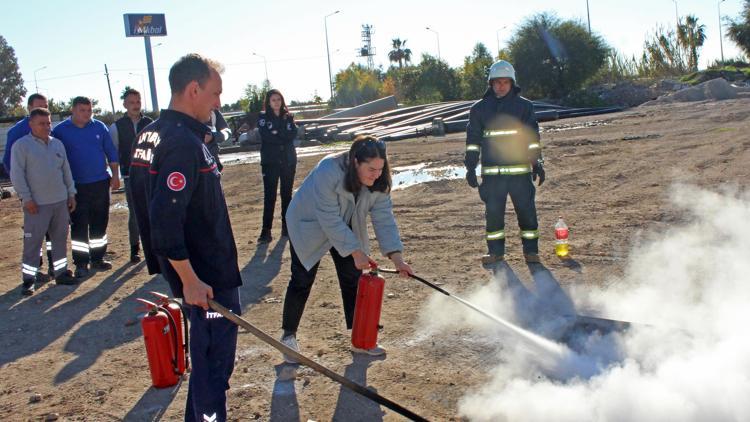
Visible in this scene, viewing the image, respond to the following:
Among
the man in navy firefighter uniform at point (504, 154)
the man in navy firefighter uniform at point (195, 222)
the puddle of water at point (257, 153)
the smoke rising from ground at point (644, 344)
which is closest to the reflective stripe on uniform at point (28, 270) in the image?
the smoke rising from ground at point (644, 344)

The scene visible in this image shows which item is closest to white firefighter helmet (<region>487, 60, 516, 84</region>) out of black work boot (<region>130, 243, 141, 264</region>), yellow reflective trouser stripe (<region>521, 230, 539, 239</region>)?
yellow reflective trouser stripe (<region>521, 230, 539, 239</region>)

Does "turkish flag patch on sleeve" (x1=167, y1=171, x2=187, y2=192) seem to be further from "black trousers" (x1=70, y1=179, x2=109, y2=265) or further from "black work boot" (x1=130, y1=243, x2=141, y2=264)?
"black work boot" (x1=130, y1=243, x2=141, y2=264)

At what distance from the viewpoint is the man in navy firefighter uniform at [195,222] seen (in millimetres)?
2996

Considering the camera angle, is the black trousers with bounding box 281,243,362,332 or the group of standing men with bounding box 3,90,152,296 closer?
the black trousers with bounding box 281,243,362,332

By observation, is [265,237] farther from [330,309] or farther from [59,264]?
[330,309]

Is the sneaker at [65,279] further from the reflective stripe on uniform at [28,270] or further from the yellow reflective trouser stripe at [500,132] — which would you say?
the yellow reflective trouser stripe at [500,132]

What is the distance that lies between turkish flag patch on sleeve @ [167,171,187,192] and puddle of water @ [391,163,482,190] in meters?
9.68

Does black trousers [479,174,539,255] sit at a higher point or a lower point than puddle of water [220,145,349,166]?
lower

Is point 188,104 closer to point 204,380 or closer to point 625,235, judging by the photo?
point 204,380

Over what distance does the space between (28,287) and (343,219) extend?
4.45 metres

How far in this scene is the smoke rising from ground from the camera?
3.60m

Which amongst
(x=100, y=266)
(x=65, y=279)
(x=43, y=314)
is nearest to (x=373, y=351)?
(x=43, y=314)

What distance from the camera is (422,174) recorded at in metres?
14.2

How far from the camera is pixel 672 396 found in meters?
3.58
